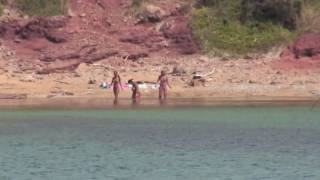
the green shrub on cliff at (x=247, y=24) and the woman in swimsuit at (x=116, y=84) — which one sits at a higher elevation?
the green shrub on cliff at (x=247, y=24)

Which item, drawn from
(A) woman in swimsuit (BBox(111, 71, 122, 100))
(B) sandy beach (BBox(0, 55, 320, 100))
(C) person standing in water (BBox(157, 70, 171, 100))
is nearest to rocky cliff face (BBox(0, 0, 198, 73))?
(B) sandy beach (BBox(0, 55, 320, 100))

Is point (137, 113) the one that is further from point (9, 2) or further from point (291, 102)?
point (9, 2)

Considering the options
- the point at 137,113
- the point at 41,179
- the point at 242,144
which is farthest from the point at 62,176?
the point at 137,113

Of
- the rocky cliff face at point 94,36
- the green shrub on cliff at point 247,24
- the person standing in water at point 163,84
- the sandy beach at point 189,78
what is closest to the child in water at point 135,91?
the person standing in water at point 163,84

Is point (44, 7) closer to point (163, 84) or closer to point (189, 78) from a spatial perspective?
point (189, 78)

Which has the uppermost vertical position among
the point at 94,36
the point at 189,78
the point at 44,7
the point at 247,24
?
the point at 44,7

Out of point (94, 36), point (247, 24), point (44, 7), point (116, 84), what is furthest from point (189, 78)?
point (44, 7)

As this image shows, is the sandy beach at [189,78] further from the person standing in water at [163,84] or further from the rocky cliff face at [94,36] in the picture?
the person standing in water at [163,84]

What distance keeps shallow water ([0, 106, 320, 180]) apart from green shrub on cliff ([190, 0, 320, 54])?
30.5 feet

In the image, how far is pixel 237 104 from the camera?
32562 millimetres

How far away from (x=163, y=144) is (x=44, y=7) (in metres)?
21.7

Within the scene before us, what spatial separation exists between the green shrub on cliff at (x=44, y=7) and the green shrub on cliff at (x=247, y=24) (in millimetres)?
6344

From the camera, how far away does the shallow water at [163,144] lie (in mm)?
Result: 17188

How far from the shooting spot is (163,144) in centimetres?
2164
